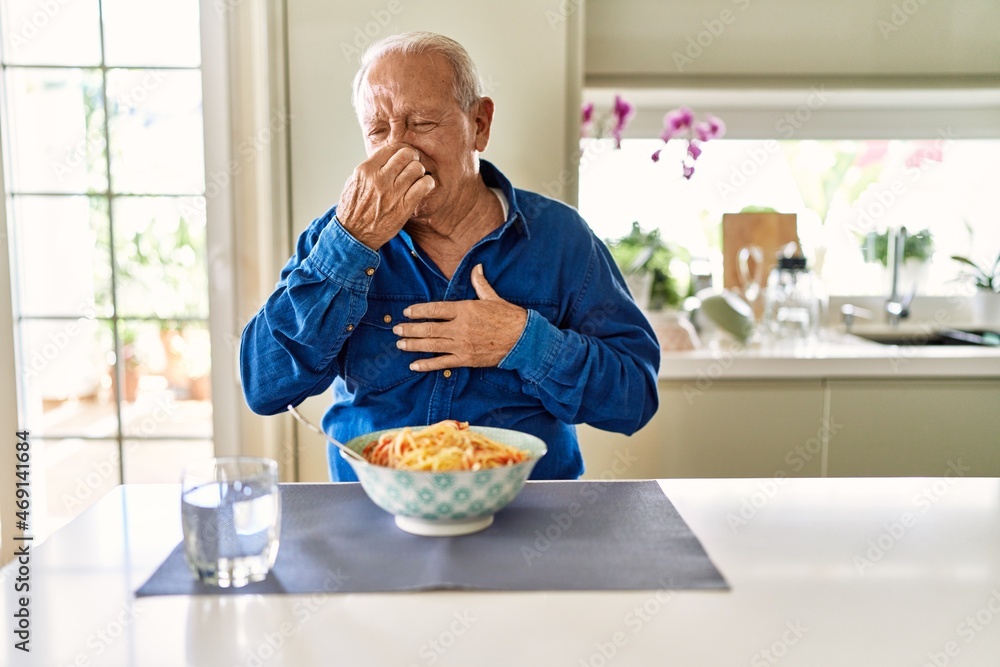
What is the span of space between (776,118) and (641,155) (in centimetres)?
48

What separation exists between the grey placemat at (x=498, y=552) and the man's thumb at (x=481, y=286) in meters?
0.40

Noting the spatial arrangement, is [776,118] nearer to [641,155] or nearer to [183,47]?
[641,155]

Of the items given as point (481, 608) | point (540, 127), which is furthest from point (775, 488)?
point (540, 127)

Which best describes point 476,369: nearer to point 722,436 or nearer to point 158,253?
point 722,436

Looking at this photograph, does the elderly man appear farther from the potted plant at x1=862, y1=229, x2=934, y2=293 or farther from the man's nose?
the potted plant at x1=862, y1=229, x2=934, y2=293

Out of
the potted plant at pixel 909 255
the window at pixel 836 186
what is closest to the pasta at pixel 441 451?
the window at pixel 836 186

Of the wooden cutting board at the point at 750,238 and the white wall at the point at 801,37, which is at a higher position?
the white wall at the point at 801,37

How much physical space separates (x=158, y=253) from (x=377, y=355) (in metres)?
1.23

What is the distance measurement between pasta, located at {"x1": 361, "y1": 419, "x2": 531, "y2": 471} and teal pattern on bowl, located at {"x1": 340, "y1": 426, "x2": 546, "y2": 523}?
0.09 feet

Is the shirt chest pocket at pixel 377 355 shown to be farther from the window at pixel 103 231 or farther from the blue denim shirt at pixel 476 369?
the window at pixel 103 231

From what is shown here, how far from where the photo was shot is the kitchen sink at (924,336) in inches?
114

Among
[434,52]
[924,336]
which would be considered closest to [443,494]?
[434,52]

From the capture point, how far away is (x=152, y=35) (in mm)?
2359

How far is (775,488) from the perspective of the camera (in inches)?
50.0
